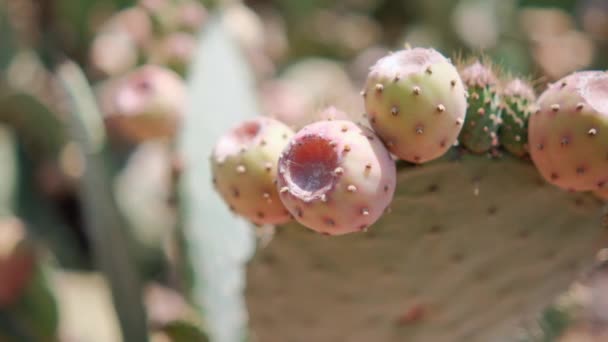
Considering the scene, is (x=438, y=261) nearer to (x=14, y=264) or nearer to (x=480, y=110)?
(x=480, y=110)

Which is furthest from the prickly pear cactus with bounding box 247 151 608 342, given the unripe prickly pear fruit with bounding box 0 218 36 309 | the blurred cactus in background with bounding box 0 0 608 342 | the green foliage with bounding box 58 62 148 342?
the unripe prickly pear fruit with bounding box 0 218 36 309

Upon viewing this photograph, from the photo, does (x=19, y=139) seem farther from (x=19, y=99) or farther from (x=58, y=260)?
(x=58, y=260)

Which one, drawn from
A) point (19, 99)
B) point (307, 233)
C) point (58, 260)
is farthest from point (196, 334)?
point (19, 99)

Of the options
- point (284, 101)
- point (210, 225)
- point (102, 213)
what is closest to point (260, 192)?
point (210, 225)

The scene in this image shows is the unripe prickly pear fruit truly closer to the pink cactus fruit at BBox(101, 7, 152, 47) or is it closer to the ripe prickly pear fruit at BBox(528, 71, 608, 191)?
the pink cactus fruit at BBox(101, 7, 152, 47)

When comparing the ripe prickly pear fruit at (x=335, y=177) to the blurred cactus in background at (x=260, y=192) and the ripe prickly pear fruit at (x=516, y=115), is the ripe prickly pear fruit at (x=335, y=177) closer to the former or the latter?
the blurred cactus in background at (x=260, y=192)

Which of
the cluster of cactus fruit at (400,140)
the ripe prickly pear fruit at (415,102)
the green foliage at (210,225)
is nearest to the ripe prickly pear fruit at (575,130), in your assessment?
the cluster of cactus fruit at (400,140)
